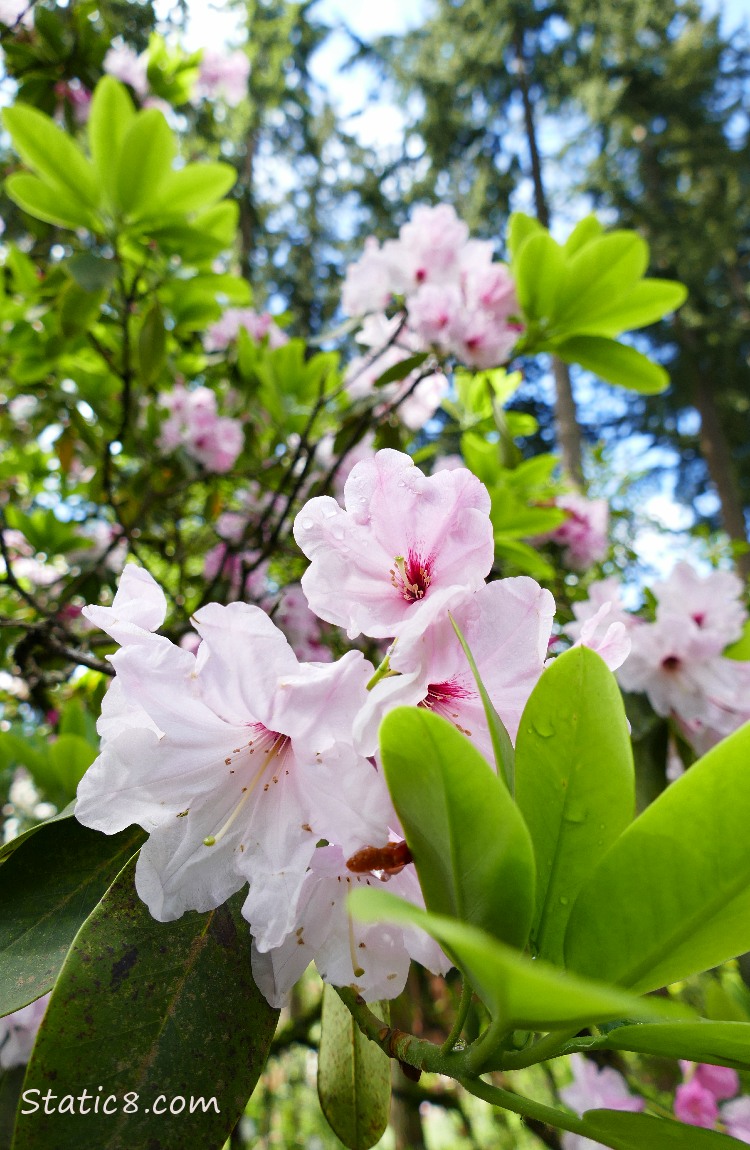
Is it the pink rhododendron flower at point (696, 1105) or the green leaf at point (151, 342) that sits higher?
the green leaf at point (151, 342)

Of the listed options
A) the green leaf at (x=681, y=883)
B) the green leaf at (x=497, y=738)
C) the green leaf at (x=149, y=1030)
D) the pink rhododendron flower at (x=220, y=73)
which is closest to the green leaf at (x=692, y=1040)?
the green leaf at (x=681, y=883)

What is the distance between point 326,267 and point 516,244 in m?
7.53

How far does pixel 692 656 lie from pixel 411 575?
943 mm

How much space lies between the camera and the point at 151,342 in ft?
5.38

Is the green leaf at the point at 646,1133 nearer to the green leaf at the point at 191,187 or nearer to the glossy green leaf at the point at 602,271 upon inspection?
the glossy green leaf at the point at 602,271

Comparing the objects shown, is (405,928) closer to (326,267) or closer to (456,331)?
(456,331)

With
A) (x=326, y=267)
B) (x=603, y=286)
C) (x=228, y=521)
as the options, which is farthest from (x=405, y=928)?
(x=326, y=267)

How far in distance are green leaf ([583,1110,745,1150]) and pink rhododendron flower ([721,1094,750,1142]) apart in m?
1.11

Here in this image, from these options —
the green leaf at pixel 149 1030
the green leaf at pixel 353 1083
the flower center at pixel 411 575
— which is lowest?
the green leaf at pixel 353 1083

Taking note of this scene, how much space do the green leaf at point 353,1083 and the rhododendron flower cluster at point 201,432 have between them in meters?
1.89

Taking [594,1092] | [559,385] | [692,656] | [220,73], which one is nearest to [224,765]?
[692,656]

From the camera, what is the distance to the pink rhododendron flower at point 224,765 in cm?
49

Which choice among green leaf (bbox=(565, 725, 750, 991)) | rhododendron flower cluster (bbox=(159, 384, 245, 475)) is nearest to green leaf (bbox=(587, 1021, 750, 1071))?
green leaf (bbox=(565, 725, 750, 991))

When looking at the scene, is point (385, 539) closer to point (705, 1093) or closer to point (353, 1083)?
point (353, 1083)
